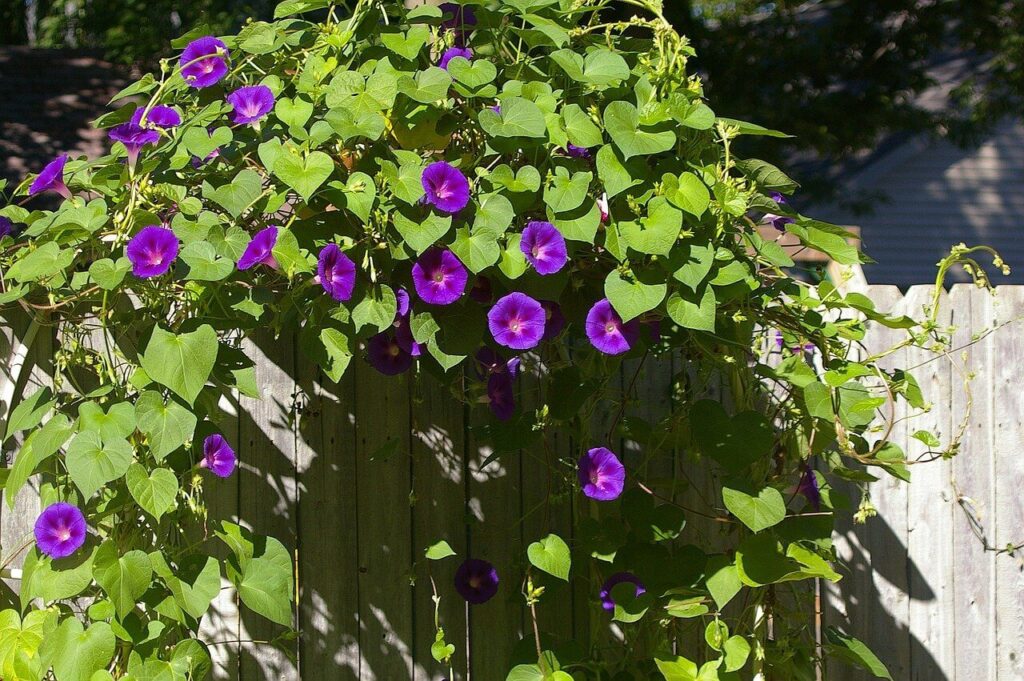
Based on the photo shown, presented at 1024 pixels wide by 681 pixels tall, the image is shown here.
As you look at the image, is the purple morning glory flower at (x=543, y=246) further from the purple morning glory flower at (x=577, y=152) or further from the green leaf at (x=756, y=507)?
the green leaf at (x=756, y=507)

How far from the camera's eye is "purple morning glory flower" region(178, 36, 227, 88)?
6.57 ft

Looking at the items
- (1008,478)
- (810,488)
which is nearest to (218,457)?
(810,488)

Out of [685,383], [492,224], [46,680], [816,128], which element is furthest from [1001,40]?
[46,680]

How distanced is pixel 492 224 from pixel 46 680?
1.27m

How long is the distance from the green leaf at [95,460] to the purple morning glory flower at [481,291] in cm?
66

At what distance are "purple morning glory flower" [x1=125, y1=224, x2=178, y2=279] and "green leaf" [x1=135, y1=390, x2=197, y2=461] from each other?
215 millimetres

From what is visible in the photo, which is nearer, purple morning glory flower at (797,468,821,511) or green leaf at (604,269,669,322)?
green leaf at (604,269,669,322)

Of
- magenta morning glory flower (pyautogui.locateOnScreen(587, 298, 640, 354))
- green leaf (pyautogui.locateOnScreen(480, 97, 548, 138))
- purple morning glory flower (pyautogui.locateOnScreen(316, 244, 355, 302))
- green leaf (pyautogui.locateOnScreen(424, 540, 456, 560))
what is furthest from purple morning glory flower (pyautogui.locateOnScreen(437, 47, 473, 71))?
green leaf (pyautogui.locateOnScreen(424, 540, 456, 560))

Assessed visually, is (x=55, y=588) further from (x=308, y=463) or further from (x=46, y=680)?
(x=308, y=463)

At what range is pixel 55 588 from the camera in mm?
1889

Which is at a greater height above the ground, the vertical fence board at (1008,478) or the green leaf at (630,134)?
the green leaf at (630,134)

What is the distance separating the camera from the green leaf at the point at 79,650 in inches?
73.4

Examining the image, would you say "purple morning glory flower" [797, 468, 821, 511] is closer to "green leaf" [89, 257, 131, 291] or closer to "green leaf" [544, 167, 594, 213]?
"green leaf" [544, 167, 594, 213]

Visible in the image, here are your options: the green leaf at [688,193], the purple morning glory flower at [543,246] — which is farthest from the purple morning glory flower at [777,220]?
the purple morning glory flower at [543,246]
